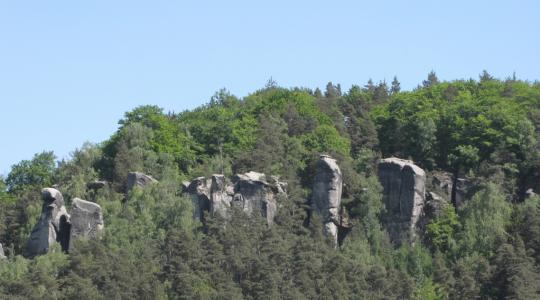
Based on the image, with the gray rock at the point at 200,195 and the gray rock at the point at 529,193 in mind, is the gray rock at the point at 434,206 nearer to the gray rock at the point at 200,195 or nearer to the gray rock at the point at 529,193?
the gray rock at the point at 529,193

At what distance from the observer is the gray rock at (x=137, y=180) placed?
4446 inches

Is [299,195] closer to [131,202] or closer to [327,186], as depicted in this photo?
[327,186]

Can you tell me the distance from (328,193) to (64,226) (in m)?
14.6

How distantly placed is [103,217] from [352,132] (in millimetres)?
23298

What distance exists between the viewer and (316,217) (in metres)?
109

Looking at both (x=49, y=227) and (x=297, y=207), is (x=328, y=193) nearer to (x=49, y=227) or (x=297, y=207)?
(x=297, y=207)

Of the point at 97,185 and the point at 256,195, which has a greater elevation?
the point at 97,185

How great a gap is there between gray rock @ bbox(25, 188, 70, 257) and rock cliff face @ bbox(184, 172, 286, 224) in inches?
284

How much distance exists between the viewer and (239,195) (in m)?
110

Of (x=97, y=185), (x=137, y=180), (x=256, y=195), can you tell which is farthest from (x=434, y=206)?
(x=97, y=185)

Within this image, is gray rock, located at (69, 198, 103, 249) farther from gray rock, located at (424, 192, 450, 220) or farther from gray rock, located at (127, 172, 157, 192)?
gray rock, located at (424, 192, 450, 220)

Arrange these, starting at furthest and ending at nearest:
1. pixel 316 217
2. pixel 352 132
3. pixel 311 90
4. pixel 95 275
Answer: pixel 311 90 → pixel 352 132 → pixel 316 217 → pixel 95 275

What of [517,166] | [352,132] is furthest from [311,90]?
[517,166]

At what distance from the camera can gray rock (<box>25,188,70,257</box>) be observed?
10800 centimetres
